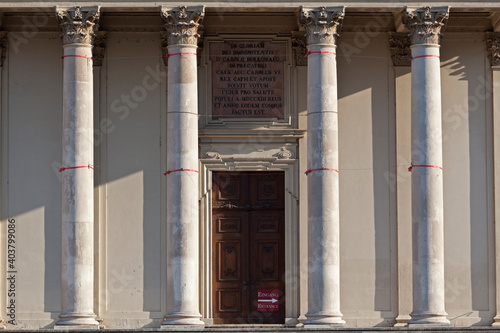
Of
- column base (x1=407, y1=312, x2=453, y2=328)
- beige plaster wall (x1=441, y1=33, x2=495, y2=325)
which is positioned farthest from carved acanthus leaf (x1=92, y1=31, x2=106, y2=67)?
column base (x1=407, y1=312, x2=453, y2=328)

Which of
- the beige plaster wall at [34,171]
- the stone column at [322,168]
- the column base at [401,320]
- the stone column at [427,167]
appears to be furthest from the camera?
the beige plaster wall at [34,171]

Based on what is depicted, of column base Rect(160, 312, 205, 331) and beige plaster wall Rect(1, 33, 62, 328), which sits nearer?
column base Rect(160, 312, 205, 331)

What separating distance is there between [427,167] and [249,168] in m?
5.37

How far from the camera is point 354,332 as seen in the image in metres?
32.0

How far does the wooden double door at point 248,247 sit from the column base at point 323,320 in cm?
305

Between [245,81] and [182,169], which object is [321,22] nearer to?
[245,81]

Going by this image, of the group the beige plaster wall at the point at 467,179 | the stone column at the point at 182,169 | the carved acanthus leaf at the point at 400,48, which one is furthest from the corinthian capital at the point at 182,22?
the beige plaster wall at the point at 467,179

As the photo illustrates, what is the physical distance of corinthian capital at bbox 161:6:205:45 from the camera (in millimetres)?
35066

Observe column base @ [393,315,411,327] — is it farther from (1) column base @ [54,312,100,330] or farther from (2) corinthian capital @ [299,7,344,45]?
(1) column base @ [54,312,100,330]

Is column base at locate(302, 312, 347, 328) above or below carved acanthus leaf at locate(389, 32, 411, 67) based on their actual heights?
below

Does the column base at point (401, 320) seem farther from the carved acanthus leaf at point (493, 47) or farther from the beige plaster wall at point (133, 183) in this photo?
the carved acanthus leaf at point (493, 47)

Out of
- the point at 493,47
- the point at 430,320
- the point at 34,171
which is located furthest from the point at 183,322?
the point at 493,47

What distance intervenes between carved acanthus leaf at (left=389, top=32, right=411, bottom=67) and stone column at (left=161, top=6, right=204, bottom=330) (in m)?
5.96

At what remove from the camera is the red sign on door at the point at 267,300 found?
37594mm
